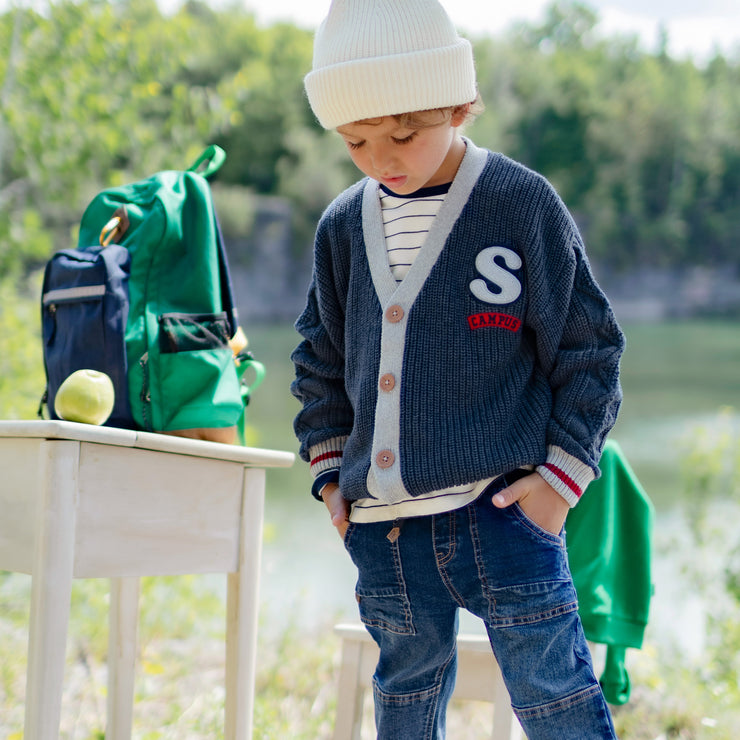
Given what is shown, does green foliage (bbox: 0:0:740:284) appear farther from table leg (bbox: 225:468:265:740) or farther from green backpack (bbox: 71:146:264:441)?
table leg (bbox: 225:468:265:740)

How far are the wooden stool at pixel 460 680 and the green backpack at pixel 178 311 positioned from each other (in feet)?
1.39

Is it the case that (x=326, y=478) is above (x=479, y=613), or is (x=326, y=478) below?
above

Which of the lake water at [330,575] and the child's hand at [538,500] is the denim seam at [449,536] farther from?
the lake water at [330,575]

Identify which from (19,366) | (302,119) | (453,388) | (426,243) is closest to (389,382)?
(453,388)

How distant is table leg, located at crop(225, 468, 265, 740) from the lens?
139 cm

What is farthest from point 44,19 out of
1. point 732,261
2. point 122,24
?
point 732,261

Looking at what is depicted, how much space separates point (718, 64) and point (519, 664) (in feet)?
110

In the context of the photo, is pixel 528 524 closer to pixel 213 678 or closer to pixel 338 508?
pixel 338 508

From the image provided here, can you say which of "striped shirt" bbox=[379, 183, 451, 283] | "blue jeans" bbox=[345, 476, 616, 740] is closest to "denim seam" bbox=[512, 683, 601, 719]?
"blue jeans" bbox=[345, 476, 616, 740]

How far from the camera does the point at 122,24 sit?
359 cm

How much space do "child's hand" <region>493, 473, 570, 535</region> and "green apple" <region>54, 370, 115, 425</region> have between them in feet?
1.95

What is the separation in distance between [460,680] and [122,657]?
2.19ft

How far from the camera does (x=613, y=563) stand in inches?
57.2

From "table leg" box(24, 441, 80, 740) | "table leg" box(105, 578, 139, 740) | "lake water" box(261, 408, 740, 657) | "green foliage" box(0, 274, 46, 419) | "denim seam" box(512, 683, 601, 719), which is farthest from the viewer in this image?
"lake water" box(261, 408, 740, 657)
